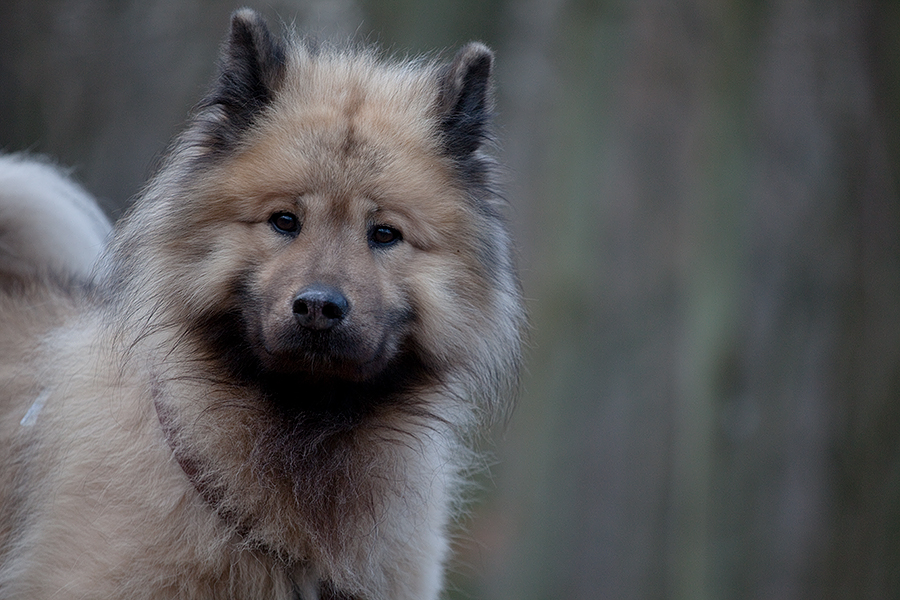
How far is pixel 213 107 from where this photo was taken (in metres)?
2.93

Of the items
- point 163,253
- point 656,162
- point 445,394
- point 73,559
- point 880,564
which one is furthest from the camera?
point 656,162

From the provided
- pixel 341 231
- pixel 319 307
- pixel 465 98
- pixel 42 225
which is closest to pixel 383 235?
pixel 341 231

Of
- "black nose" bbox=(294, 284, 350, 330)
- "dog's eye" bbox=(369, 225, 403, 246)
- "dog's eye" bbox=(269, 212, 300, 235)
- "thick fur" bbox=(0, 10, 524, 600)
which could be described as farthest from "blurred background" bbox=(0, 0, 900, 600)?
"black nose" bbox=(294, 284, 350, 330)

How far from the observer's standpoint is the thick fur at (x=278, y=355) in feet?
8.52

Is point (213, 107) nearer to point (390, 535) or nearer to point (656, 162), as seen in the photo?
point (390, 535)

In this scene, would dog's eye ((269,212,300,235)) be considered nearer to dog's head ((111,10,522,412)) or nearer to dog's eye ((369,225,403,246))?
dog's head ((111,10,522,412))

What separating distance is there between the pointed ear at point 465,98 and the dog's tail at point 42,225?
1.84 m

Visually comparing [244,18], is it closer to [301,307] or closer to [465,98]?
[465,98]

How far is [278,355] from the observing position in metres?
2.57

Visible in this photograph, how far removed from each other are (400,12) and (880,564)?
4.75 meters

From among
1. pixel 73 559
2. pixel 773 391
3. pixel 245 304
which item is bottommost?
pixel 773 391

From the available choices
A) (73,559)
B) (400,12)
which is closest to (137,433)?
(73,559)

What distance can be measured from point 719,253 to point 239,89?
12.3 ft

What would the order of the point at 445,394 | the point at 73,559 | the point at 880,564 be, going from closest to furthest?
the point at 73,559 → the point at 445,394 → the point at 880,564
